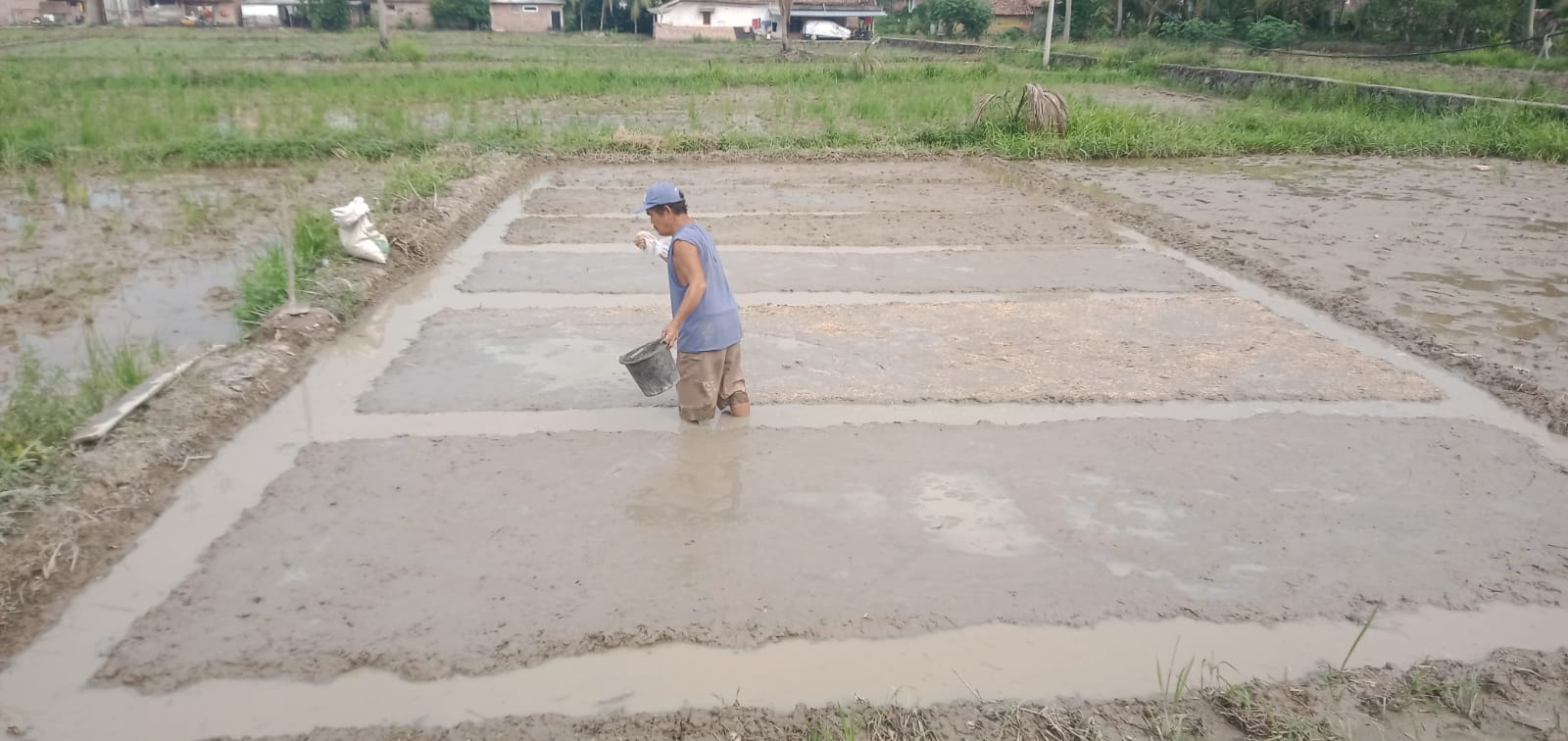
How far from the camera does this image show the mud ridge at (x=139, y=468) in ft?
9.88

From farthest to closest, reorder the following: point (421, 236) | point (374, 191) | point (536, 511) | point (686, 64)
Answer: point (686, 64)
point (374, 191)
point (421, 236)
point (536, 511)

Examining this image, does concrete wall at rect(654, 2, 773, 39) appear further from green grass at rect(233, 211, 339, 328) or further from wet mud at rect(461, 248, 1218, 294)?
green grass at rect(233, 211, 339, 328)

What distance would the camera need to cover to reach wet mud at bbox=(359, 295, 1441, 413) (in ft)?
15.2

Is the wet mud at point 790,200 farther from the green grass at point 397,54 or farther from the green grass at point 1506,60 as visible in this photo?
the green grass at point 1506,60

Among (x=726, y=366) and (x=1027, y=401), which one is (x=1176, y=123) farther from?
(x=726, y=366)

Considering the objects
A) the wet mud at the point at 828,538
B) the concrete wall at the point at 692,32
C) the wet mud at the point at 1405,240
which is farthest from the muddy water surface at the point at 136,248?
the concrete wall at the point at 692,32

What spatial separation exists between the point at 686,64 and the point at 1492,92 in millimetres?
14496

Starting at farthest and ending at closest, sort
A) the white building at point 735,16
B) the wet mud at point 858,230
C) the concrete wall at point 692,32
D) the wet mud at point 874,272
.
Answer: the white building at point 735,16 → the concrete wall at point 692,32 → the wet mud at point 858,230 → the wet mud at point 874,272

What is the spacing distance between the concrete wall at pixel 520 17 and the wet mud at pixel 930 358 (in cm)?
3823

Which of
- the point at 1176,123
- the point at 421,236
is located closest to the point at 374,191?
the point at 421,236

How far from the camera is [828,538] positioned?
3369 mm

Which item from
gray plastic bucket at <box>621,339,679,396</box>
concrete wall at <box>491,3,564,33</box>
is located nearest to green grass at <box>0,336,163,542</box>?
gray plastic bucket at <box>621,339,679,396</box>

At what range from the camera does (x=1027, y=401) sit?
15.0ft

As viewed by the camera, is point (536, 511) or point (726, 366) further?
point (726, 366)
